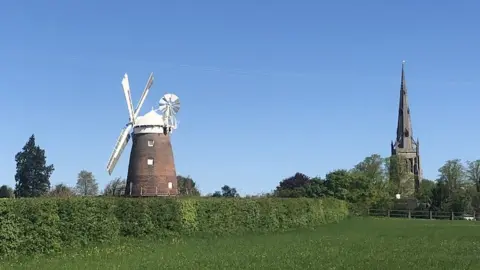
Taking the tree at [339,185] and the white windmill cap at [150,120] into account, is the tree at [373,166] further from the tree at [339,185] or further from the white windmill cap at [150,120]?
the white windmill cap at [150,120]

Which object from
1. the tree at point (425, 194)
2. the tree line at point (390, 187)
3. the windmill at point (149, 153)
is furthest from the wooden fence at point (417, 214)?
the windmill at point (149, 153)

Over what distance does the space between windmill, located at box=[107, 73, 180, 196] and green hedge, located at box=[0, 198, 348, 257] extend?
16.0 meters

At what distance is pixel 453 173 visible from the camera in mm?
98938

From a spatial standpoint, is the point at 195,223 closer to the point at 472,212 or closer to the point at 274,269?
the point at 274,269

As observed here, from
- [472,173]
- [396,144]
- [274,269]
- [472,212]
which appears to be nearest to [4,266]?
[274,269]

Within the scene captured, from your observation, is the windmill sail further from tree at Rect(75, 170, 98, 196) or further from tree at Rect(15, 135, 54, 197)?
tree at Rect(75, 170, 98, 196)

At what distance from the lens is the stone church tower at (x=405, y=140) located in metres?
129

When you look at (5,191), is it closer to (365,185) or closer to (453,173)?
(365,185)

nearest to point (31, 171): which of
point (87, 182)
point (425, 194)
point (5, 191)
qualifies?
point (5, 191)

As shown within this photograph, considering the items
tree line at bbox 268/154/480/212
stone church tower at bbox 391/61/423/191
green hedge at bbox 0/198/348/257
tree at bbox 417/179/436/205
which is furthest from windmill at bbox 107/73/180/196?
stone church tower at bbox 391/61/423/191

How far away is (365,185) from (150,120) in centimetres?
3395

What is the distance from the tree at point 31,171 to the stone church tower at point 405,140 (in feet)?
232

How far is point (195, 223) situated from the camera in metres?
32.1

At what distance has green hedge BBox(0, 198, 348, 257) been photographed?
68.8 ft
